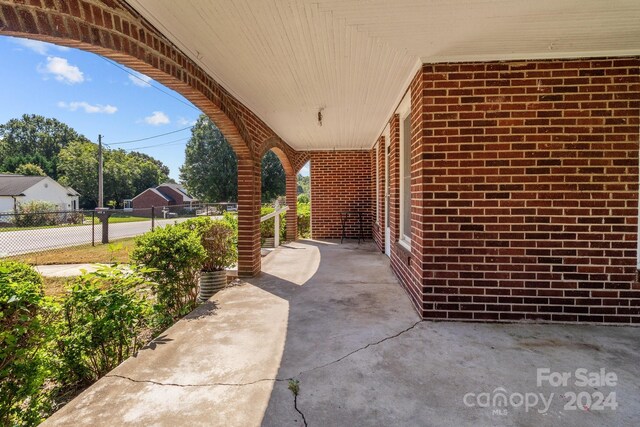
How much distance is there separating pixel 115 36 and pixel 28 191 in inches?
1443

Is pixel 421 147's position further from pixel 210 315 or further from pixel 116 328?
pixel 116 328

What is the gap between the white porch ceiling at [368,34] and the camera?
2.39m

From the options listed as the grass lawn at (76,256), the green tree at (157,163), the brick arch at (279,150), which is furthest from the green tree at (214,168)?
the green tree at (157,163)

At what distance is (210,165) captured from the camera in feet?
83.1

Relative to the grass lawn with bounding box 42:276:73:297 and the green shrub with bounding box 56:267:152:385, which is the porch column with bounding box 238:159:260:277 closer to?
the green shrub with bounding box 56:267:152:385

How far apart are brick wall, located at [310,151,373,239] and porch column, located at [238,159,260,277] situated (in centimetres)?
460

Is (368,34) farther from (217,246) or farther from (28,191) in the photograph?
(28,191)

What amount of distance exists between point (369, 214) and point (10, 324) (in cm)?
837

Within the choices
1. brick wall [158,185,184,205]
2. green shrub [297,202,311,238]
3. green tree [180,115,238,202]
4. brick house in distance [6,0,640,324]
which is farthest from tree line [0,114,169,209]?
brick house in distance [6,0,640,324]

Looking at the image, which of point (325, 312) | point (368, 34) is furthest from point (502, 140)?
point (325, 312)

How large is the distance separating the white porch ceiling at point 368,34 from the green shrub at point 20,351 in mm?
2135

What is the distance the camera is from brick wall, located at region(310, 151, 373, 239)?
9.64m

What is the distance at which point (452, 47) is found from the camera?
3027 millimetres

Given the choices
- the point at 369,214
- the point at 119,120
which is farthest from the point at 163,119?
Result: the point at 369,214
